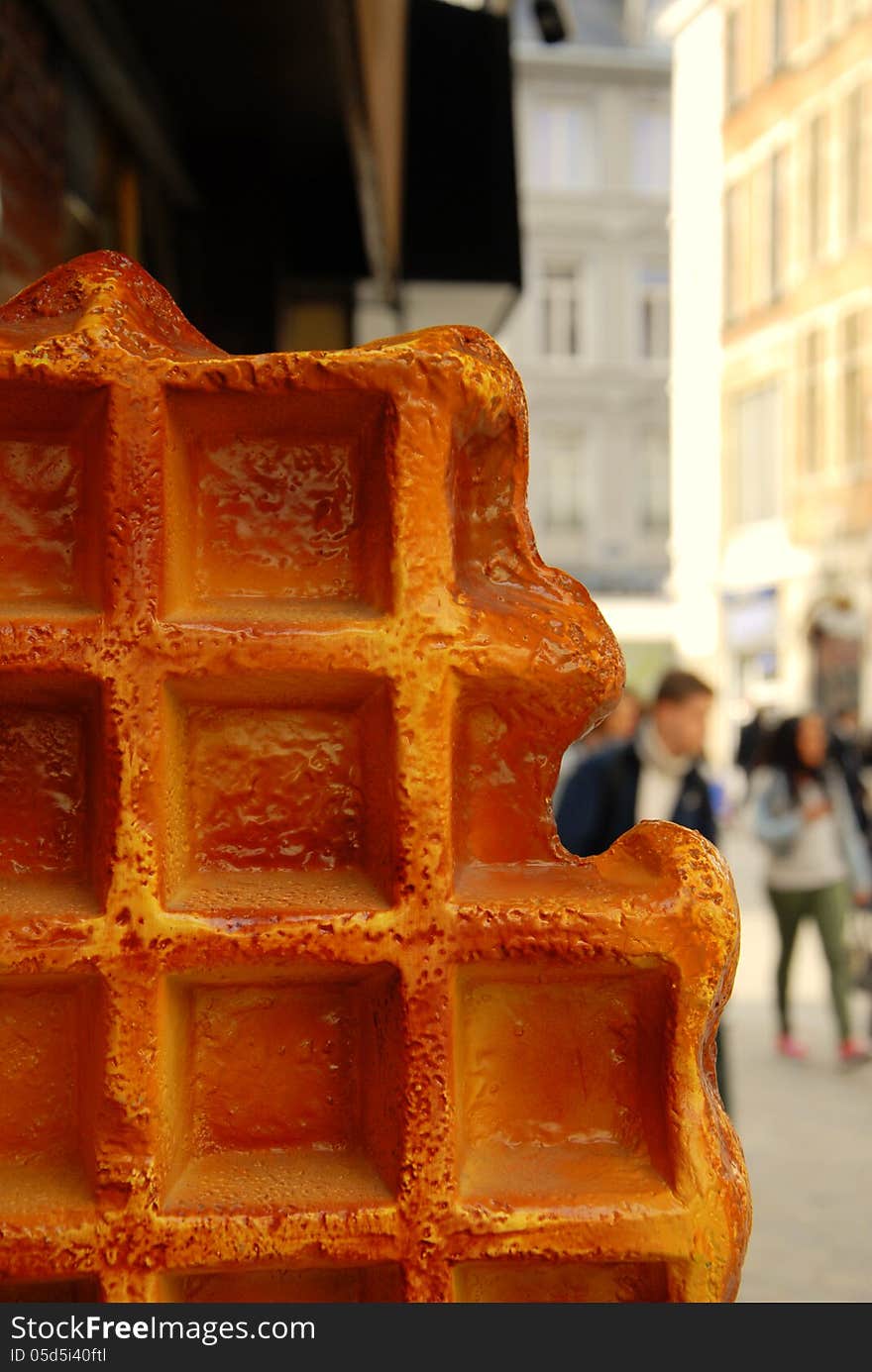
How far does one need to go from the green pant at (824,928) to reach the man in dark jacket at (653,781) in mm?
2018

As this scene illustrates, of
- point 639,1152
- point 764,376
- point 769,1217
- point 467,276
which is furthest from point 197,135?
point 764,376

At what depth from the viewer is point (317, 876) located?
3.02 feet

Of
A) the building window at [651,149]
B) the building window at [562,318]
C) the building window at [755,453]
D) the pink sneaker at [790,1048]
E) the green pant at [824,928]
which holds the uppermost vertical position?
the building window at [651,149]

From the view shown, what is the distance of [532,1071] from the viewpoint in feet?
3.02

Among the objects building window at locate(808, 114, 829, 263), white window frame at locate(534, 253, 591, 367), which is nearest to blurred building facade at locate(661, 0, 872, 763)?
building window at locate(808, 114, 829, 263)

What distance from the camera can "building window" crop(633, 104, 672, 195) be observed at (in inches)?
1206

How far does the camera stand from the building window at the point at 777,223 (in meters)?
23.1

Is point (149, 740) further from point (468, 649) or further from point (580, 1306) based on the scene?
point (580, 1306)

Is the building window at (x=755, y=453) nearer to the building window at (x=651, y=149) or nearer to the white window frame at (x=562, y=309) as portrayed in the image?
the white window frame at (x=562, y=309)

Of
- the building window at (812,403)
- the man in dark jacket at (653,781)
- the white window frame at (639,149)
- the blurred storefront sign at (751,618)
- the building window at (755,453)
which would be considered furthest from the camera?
the white window frame at (639,149)

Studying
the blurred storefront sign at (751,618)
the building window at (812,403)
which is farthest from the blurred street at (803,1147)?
the blurred storefront sign at (751,618)

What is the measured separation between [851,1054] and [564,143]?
28.5 metres

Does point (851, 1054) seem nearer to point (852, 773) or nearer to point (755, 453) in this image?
point (852, 773)

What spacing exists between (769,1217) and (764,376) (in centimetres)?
2136
